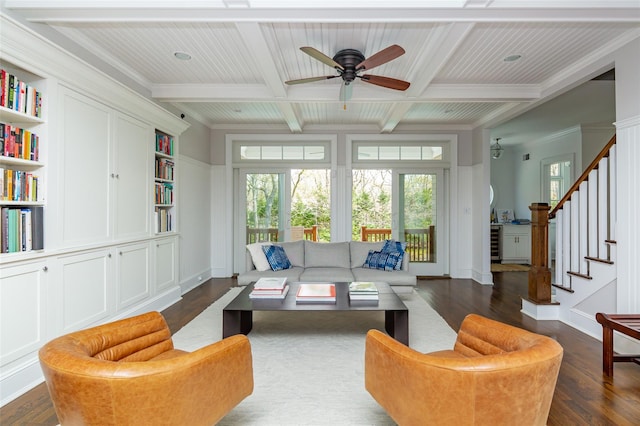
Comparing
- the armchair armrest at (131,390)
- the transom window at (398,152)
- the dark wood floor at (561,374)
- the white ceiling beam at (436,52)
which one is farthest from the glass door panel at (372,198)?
the armchair armrest at (131,390)

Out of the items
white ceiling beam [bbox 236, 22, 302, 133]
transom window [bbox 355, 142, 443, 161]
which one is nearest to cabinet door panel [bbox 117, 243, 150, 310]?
white ceiling beam [bbox 236, 22, 302, 133]

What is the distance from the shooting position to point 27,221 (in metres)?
2.32

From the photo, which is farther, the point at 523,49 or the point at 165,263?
the point at 165,263

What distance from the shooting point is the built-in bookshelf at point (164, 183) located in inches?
165

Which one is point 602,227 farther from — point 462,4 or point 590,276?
point 462,4

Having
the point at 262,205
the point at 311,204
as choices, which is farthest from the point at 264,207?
the point at 311,204

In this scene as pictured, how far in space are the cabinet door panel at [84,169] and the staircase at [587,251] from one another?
458cm

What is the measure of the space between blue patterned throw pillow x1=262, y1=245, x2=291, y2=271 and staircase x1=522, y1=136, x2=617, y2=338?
296 centimetres

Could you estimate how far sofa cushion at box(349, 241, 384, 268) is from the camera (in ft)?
15.3

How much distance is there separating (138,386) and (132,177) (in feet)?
9.67

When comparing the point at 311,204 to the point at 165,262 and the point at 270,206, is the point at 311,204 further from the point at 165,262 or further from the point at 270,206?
the point at 165,262

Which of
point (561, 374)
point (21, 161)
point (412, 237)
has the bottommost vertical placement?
point (561, 374)

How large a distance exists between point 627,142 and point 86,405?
402 centimetres

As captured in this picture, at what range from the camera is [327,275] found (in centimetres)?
416
